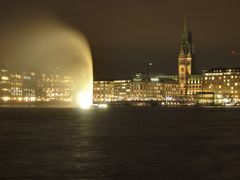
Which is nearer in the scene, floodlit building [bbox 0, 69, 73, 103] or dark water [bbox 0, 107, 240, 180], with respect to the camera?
dark water [bbox 0, 107, 240, 180]

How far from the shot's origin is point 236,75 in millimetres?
194750

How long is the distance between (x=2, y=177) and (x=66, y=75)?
17866 cm

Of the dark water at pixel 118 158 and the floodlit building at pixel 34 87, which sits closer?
the dark water at pixel 118 158

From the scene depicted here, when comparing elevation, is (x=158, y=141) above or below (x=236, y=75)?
below

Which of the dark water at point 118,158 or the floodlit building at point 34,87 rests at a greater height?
the floodlit building at point 34,87

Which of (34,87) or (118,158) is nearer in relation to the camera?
(118,158)

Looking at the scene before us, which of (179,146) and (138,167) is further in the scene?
(179,146)

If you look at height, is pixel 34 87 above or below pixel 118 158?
above

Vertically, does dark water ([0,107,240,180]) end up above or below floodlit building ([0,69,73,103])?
below

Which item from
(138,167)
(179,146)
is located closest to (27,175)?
(138,167)

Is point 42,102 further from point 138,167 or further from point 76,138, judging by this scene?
point 138,167

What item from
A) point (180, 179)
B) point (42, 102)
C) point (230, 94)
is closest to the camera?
point (180, 179)

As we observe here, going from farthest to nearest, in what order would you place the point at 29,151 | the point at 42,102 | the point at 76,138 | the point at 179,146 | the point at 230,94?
1. the point at 230,94
2. the point at 42,102
3. the point at 76,138
4. the point at 179,146
5. the point at 29,151

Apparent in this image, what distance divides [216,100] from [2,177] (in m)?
176
